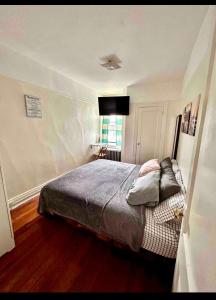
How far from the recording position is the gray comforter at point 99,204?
1335 mm

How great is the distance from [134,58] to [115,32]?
33.6 inches

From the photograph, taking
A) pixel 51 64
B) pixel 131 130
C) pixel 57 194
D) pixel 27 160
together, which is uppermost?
pixel 51 64

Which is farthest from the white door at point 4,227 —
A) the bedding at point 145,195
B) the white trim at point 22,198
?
the bedding at point 145,195

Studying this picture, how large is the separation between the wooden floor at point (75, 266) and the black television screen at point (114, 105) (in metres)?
3.02

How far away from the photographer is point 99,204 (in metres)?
1.53

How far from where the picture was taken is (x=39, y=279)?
1.18 metres

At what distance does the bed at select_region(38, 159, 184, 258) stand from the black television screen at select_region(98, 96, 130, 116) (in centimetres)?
207

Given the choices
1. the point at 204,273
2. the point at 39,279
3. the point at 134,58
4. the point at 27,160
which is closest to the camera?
the point at 204,273

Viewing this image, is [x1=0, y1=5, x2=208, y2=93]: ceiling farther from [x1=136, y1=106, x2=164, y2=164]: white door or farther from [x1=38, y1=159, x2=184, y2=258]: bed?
[x1=38, y1=159, x2=184, y2=258]: bed

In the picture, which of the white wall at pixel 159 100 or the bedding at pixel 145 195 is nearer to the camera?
the bedding at pixel 145 195

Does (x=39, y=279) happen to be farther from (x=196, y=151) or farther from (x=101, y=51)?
(x=101, y=51)

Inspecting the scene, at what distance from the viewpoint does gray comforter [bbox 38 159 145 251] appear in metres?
1.33

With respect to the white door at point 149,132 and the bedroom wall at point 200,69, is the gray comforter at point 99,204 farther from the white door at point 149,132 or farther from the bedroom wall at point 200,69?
the white door at point 149,132
